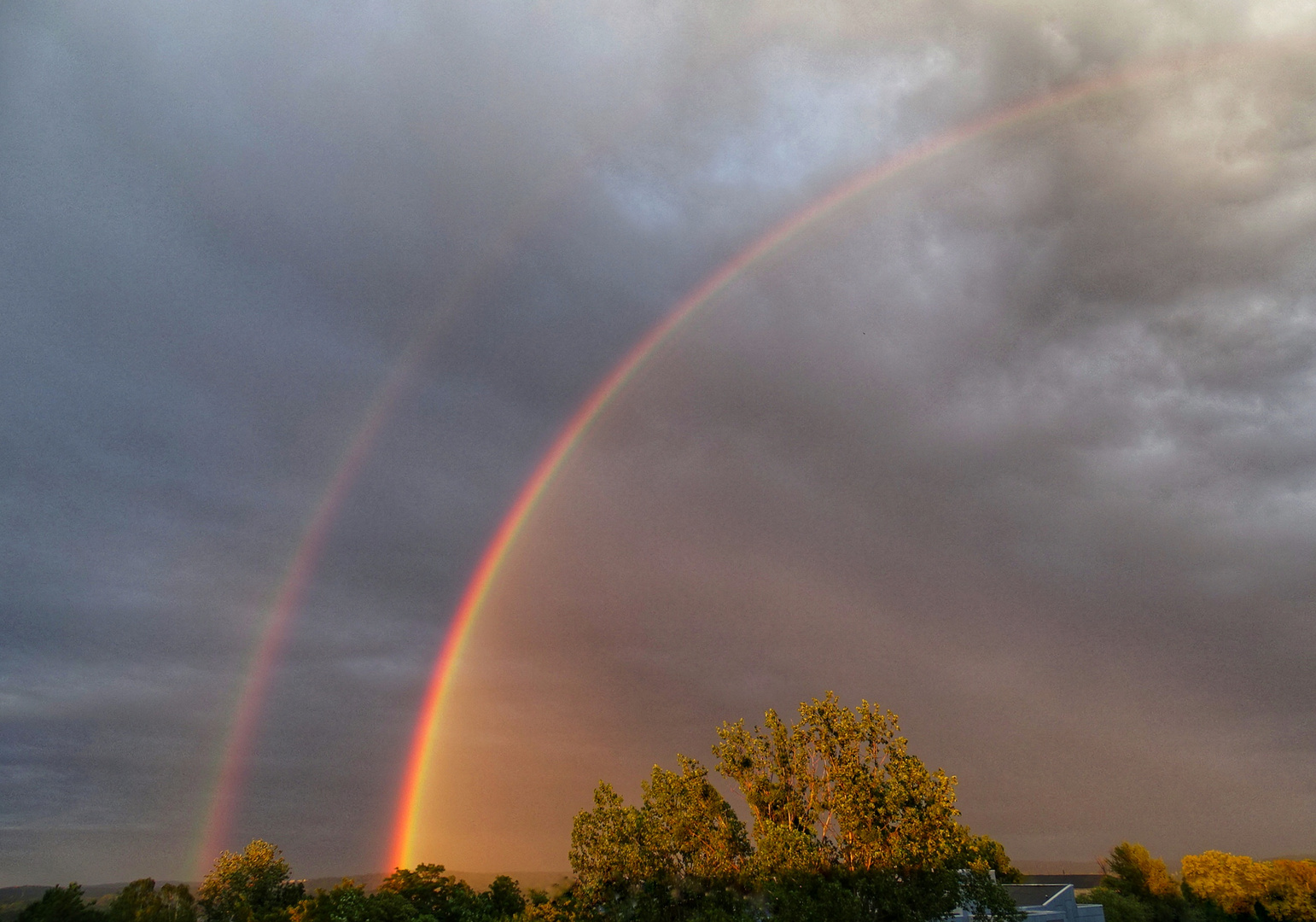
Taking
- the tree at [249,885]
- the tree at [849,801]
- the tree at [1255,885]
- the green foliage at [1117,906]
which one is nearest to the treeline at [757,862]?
the tree at [849,801]

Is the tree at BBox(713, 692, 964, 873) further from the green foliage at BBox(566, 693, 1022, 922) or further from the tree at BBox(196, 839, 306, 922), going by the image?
the tree at BBox(196, 839, 306, 922)

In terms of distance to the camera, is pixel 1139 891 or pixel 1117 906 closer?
pixel 1117 906

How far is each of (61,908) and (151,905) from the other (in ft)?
29.5

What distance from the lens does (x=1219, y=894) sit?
109000 millimetres

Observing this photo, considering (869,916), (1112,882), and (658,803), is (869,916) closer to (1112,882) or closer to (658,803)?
(658,803)

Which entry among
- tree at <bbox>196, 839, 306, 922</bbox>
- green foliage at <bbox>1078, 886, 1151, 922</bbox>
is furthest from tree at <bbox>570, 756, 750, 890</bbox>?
green foliage at <bbox>1078, 886, 1151, 922</bbox>

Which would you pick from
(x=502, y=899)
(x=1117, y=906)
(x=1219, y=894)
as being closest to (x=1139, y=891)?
(x=1219, y=894)

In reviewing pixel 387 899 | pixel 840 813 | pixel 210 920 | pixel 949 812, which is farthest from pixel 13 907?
pixel 949 812

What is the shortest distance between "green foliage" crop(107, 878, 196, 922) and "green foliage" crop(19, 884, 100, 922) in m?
2.68

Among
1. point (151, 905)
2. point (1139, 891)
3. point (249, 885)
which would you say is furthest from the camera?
point (1139, 891)

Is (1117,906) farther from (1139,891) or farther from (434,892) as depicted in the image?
(434,892)

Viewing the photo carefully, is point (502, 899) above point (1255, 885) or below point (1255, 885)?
above

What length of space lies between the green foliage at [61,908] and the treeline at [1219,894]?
89.3 meters

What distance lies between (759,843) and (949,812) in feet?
28.1
